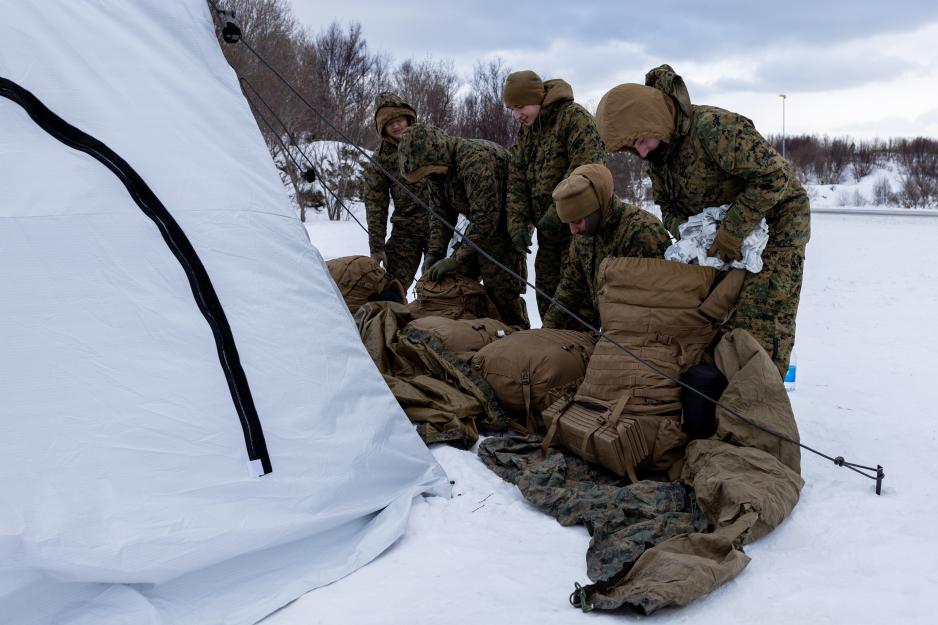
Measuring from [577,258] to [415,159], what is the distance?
4.33 feet

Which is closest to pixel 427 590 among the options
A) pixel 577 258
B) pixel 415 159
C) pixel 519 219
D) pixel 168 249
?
pixel 168 249

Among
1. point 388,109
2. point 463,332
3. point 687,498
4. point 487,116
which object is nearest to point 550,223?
point 463,332

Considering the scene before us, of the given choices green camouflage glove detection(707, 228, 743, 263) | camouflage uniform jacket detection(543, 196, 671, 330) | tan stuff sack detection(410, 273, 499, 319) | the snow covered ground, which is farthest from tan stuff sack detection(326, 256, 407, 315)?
green camouflage glove detection(707, 228, 743, 263)

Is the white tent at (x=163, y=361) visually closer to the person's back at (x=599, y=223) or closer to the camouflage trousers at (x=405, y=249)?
the person's back at (x=599, y=223)

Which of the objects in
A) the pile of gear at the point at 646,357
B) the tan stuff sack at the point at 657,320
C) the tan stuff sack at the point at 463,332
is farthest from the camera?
the tan stuff sack at the point at 463,332

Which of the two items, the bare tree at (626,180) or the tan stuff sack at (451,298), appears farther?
the bare tree at (626,180)

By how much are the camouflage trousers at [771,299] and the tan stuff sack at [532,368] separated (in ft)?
2.39

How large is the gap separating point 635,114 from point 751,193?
60cm

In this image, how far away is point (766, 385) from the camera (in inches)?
112

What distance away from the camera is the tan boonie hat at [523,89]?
4230 mm

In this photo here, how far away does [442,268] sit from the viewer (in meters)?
4.56

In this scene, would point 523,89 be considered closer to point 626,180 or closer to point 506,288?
point 506,288

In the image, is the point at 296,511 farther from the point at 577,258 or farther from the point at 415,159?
the point at 415,159

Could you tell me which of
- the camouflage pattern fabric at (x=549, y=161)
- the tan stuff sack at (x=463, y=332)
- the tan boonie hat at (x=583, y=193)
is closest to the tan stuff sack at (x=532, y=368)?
the tan stuff sack at (x=463, y=332)
